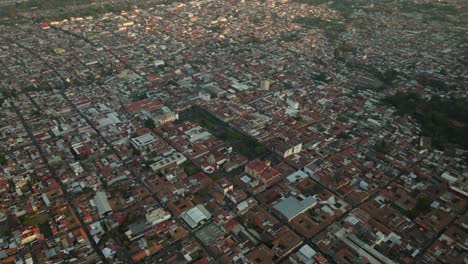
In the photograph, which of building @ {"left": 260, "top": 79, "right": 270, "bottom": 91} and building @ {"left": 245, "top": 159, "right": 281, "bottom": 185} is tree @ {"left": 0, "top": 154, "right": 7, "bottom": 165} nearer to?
building @ {"left": 245, "top": 159, "right": 281, "bottom": 185}

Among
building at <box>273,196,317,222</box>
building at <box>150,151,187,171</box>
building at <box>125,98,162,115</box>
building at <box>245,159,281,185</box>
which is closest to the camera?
building at <box>273,196,317,222</box>

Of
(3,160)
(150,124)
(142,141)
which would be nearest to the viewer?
(3,160)

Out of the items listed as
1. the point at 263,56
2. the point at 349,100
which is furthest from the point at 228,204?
the point at 263,56

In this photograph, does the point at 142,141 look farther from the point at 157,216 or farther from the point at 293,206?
the point at 293,206

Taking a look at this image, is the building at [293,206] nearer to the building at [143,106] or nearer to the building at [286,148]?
the building at [286,148]

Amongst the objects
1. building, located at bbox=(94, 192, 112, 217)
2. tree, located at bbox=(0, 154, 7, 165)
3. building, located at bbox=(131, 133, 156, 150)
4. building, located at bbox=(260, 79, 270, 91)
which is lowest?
building, located at bbox=(260, 79, 270, 91)

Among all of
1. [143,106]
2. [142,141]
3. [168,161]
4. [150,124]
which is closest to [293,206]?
[168,161]

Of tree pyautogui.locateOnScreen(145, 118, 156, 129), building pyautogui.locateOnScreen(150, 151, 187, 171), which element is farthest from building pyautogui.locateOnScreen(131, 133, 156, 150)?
building pyautogui.locateOnScreen(150, 151, 187, 171)
